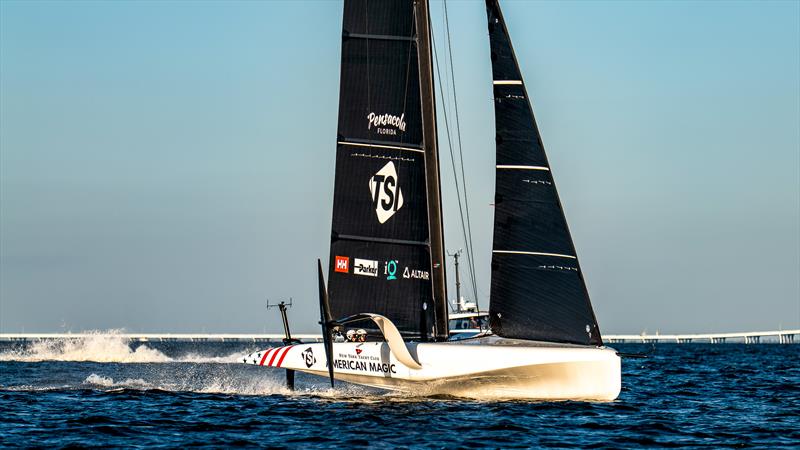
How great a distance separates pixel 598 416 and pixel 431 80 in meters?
9.79

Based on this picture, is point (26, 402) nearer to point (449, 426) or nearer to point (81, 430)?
point (81, 430)

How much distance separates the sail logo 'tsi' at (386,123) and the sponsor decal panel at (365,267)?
3436mm

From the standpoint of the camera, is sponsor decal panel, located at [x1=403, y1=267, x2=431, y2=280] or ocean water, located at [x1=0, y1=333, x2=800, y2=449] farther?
sponsor decal panel, located at [x1=403, y1=267, x2=431, y2=280]

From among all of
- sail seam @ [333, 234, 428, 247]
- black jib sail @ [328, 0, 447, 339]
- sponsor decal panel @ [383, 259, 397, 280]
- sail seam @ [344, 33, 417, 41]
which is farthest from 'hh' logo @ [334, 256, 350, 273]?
sail seam @ [344, 33, 417, 41]

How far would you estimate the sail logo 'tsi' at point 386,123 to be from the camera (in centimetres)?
3031

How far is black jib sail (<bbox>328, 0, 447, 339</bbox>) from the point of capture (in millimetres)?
30188

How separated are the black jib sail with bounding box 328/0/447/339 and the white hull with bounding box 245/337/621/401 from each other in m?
1.25

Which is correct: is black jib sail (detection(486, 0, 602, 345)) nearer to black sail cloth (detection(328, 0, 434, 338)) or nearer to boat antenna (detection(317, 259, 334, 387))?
black sail cloth (detection(328, 0, 434, 338))

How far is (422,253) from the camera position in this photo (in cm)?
3016

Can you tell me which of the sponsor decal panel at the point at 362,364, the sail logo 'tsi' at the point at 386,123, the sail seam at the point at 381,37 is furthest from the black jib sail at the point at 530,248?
the sponsor decal panel at the point at 362,364

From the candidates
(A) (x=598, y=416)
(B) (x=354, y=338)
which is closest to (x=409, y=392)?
(B) (x=354, y=338)

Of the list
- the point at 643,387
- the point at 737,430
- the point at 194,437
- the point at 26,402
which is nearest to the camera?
the point at 194,437

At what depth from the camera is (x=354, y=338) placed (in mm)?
30625

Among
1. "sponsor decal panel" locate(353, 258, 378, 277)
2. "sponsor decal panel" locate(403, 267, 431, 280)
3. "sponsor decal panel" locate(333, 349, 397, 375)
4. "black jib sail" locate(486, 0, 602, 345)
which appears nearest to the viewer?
"black jib sail" locate(486, 0, 602, 345)
